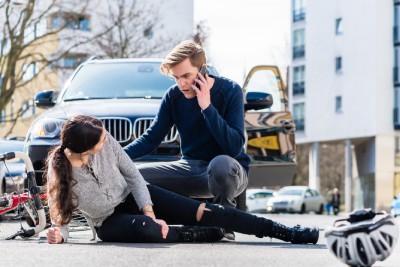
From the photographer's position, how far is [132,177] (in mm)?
8008

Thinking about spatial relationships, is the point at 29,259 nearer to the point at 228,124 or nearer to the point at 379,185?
the point at 228,124

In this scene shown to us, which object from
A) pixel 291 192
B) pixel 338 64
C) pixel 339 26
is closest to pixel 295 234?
pixel 291 192

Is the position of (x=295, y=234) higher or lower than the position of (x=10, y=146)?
lower

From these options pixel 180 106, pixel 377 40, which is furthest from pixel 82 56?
pixel 180 106

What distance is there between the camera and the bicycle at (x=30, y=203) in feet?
28.5

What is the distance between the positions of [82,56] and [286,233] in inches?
1368

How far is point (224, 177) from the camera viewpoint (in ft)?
27.3

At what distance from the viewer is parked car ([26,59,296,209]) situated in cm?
1072

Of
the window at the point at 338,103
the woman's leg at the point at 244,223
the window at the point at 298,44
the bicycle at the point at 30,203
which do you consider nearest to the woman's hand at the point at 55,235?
the bicycle at the point at 30,203

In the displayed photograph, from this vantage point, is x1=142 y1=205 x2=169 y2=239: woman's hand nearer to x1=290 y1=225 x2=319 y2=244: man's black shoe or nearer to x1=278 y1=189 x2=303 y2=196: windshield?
x1=290 y1=225 x2=319 y2=244: man's black shoe

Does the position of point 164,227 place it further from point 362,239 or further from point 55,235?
point 362,239

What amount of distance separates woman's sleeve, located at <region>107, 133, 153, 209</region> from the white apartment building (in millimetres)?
53844

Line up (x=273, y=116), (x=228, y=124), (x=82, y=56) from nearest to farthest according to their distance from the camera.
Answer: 1. (x=228, y=124)
2. (x=273, y=116)
3. (x=82, y=56)

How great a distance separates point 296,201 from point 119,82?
1757 inches
